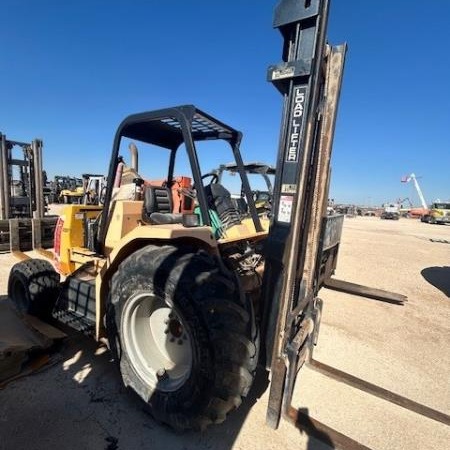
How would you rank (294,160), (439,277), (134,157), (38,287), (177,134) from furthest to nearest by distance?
1. (439,277)
2. (134,157)
3. (177,134)
4. (38,287)
5. (294,160)

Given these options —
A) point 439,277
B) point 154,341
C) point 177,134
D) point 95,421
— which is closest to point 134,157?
point 177,134

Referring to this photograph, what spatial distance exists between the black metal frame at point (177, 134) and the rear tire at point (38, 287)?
0.87 m

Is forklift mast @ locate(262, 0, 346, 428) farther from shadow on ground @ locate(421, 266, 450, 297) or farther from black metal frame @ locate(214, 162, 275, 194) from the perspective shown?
black metal frame @ locate(214, 162, 275, 194)

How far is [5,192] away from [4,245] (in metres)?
1.56

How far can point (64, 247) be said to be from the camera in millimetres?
3855

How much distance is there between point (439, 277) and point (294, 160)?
762 cm

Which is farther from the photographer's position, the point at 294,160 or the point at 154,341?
the point at 154,341

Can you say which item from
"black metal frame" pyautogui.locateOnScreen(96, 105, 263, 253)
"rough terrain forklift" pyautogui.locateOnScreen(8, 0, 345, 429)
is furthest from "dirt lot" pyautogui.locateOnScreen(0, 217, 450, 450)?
"black metal frame" pyautogui.locateOnScreen(96, 105, 263, 253)

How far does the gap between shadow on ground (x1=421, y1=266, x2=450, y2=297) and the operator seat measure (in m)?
6.28

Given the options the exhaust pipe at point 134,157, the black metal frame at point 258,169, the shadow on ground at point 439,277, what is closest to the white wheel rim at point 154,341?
the exhaust pipe at point 134,157

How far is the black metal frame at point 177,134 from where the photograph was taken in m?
2.72

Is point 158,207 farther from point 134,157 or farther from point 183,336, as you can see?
point 134,157

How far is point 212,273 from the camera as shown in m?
2.19

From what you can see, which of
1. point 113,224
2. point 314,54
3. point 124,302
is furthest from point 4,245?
point 314,54
